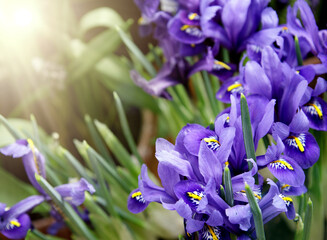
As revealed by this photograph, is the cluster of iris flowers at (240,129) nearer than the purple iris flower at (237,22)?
Yes

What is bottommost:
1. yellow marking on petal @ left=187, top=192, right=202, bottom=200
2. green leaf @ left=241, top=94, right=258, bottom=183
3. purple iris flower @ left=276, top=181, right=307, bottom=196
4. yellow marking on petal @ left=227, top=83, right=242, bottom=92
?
purple iris flower @ left=276, top=181, right=307, bottom=196

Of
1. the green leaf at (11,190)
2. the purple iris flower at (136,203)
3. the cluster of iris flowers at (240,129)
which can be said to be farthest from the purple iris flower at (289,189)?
the green leaf at (11,190)

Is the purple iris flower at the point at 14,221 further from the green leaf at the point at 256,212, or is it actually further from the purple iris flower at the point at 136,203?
the green leaf at the point at 256,212

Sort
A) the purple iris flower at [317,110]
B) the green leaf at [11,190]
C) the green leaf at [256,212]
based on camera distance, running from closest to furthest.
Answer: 1. the green leaf at [256,212]
2. the purple iris flower at [317,110]
3. the green leaf at [11,190]

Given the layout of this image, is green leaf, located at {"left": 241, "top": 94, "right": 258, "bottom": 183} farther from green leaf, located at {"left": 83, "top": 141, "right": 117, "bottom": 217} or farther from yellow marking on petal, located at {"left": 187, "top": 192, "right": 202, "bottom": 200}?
green leaf, located at {"left": 83, "top": 141, "right": 117, "bottom": 217}

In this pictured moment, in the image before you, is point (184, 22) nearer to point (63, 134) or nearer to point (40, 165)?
point (40, 165)

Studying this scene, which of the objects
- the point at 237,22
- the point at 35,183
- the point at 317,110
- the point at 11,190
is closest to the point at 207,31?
the point at 237,22

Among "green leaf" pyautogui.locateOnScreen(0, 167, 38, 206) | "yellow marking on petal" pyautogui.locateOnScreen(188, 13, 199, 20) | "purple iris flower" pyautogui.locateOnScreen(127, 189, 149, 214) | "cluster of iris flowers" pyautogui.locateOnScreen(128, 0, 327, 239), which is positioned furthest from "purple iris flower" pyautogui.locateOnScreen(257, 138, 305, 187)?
"green leaf" pyautogui.locateOnScreen(0, 167, 38, 206)

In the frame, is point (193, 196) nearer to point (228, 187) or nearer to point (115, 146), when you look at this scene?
point (228, 187)

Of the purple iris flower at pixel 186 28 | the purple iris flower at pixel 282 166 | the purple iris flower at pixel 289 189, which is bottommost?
the purple iris flower at pixel 289 189
